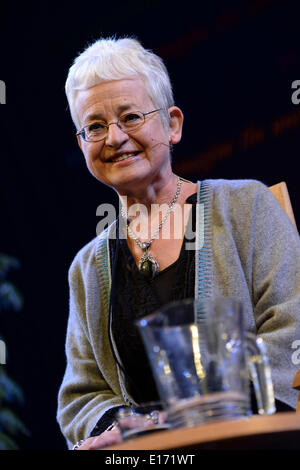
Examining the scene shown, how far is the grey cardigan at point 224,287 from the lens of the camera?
1328 millimetres

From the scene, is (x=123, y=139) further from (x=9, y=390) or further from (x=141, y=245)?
(x=9, y=390)

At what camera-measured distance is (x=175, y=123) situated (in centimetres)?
171

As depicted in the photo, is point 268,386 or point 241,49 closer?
point 268,386

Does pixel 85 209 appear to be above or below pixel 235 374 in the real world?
above

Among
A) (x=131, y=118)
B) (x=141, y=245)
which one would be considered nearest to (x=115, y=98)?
(x=131, y=118)

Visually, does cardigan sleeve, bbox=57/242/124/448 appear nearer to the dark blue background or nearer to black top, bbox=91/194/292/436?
black top, bbox=91/194/292/436

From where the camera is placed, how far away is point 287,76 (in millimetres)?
2309

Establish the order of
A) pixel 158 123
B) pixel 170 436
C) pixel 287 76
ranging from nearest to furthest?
pixel 170 436
pixel 158 123
pixel 287 76

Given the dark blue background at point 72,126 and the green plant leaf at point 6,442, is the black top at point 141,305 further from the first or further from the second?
the green plant leaf at point 6,442

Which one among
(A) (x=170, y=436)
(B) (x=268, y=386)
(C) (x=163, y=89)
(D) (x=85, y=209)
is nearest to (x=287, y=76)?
→ (C) (x=163, y=89)

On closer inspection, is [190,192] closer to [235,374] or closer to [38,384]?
[235,374]

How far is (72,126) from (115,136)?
1.31 meters

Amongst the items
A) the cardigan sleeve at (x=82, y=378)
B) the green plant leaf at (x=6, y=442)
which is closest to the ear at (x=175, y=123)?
the cardigan sleeve at (x=82, y=378)

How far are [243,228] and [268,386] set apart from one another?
69cm
